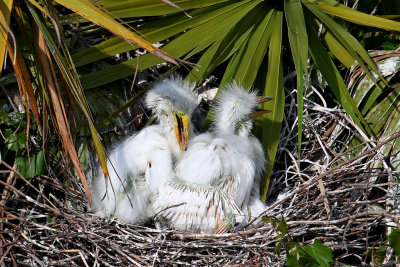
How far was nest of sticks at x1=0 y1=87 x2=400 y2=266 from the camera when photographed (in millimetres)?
3109

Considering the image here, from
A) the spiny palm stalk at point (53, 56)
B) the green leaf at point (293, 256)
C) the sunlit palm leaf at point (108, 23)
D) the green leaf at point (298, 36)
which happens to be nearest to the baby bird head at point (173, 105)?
the green leaf at point (298, 36)

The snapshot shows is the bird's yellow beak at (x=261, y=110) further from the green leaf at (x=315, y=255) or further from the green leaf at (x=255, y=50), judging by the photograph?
the green leaf at (x=315, y=255)

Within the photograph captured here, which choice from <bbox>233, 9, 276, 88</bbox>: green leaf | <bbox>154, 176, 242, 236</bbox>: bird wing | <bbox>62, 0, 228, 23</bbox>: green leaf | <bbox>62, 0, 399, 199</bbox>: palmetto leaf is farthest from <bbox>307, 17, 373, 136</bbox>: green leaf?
<bbox>154, 176, 242, 236</bbox>: bird wing

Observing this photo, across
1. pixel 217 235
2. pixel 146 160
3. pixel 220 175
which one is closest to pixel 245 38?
pixel 220 175

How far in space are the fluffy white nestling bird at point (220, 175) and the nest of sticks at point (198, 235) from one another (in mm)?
107

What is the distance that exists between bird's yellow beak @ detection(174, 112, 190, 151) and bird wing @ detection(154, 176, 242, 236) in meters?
0.33

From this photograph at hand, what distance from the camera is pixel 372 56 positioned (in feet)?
11.9

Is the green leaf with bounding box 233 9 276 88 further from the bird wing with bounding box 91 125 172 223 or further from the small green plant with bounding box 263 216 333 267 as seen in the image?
the small green plant with bounding box 263 216 333 267

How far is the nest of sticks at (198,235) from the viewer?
3.11 m

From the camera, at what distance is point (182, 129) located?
11.8 feet

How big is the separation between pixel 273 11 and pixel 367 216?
1.29 meters

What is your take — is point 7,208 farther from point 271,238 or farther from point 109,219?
point 271,238

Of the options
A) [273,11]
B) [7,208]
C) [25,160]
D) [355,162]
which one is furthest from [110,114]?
[355,162]

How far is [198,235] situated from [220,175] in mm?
361
